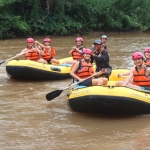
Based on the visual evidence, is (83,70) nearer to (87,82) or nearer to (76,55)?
(87,82)

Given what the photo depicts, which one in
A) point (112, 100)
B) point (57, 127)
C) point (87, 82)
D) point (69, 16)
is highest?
point (69, 16)

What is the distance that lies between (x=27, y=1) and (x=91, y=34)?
14.1 ft

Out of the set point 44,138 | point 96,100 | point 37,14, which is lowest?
point 44,138

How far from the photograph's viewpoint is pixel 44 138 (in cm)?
506

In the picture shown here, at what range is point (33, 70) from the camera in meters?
8.73

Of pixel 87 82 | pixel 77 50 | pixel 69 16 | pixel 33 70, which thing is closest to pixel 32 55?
pixel 33 70

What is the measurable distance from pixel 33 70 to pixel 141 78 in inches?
130

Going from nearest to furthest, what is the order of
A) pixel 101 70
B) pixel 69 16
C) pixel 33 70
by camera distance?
1. pixel 101 70
2. pixel 33 70
3. pixel 69 16

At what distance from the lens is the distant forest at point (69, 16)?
65.0 feet

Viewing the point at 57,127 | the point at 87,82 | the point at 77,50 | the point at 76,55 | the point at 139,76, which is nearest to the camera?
the point at 57,127

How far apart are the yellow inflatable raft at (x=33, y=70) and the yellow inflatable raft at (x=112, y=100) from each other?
9.64 feet

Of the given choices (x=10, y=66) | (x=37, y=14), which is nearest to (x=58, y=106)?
(x=10, y=66)

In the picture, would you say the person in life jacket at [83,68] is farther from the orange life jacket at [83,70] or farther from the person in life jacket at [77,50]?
the person in life jacket at [77,50]

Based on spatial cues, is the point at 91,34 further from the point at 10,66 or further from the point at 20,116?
the point at 20,116
